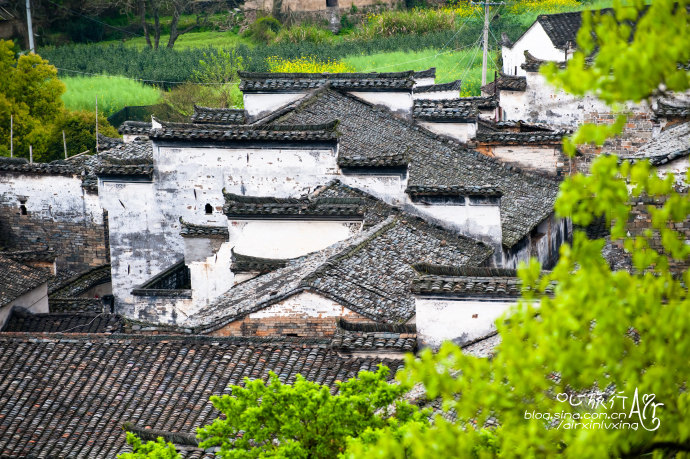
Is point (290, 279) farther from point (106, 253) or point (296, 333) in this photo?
point (106, 253)

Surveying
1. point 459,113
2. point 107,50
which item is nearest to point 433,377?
point 459,113

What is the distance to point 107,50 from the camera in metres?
61.9

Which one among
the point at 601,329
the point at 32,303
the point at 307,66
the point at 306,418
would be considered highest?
the point at 601,329

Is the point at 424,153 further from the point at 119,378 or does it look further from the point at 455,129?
the point at 119,378

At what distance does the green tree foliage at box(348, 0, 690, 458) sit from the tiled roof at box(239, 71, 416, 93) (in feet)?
74.6

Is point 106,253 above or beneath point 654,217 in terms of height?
beneath

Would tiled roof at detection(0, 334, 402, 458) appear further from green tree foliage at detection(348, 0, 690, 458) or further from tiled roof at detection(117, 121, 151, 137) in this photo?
tiled roof at detection(117, 121, 151, 137)

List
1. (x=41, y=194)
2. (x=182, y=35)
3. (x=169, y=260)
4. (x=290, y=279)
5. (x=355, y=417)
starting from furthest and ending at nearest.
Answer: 1. (x=182, y=35)
2. (x=41, y=194)
3. (x=169, y=260)
4. (x=290, y=279)
5. (x=355, y=417)

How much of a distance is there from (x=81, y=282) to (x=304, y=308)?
14059 millimetres

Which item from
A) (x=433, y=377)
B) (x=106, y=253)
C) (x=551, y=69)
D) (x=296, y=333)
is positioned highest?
(x=551, y=69)

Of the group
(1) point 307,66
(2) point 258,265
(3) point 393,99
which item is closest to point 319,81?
(3) point 393,99

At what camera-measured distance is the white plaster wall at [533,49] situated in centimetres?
4497

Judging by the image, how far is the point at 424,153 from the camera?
1071 inches

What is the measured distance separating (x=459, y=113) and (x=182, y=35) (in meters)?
45.7
